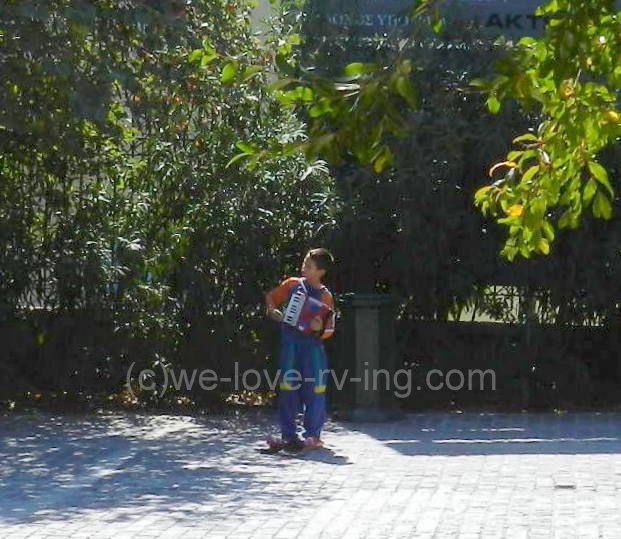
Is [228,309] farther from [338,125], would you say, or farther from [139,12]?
[338,125]

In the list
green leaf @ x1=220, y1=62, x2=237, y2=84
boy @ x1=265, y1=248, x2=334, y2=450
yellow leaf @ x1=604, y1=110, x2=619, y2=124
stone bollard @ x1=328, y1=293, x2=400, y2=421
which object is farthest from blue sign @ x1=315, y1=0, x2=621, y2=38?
green leaf @ x1=220, y1=62, x2=237, y2=84

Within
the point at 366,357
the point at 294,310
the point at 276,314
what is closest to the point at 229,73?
the point at 294,310

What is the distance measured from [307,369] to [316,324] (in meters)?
0.37

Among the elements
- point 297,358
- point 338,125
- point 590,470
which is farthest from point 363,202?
point 338,125

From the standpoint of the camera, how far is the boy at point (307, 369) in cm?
1123

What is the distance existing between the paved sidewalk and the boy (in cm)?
23

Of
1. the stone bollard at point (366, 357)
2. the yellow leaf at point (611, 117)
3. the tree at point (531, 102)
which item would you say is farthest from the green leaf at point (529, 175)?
the stone bollard at point (366, 357)

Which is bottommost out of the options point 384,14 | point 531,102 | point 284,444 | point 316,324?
point 284,444

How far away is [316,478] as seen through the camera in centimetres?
1013

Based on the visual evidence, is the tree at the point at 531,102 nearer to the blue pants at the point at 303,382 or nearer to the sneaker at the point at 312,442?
the blue pants at the point at 303,382

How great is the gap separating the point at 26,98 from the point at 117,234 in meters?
1.92

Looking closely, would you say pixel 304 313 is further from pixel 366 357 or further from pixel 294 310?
pixel 366 357

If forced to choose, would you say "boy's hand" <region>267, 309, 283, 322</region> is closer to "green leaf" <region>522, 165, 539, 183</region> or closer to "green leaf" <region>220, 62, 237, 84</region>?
"green leaf" <region>522, 165, 539, 183</region>

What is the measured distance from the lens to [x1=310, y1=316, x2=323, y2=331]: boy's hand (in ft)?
36.7
